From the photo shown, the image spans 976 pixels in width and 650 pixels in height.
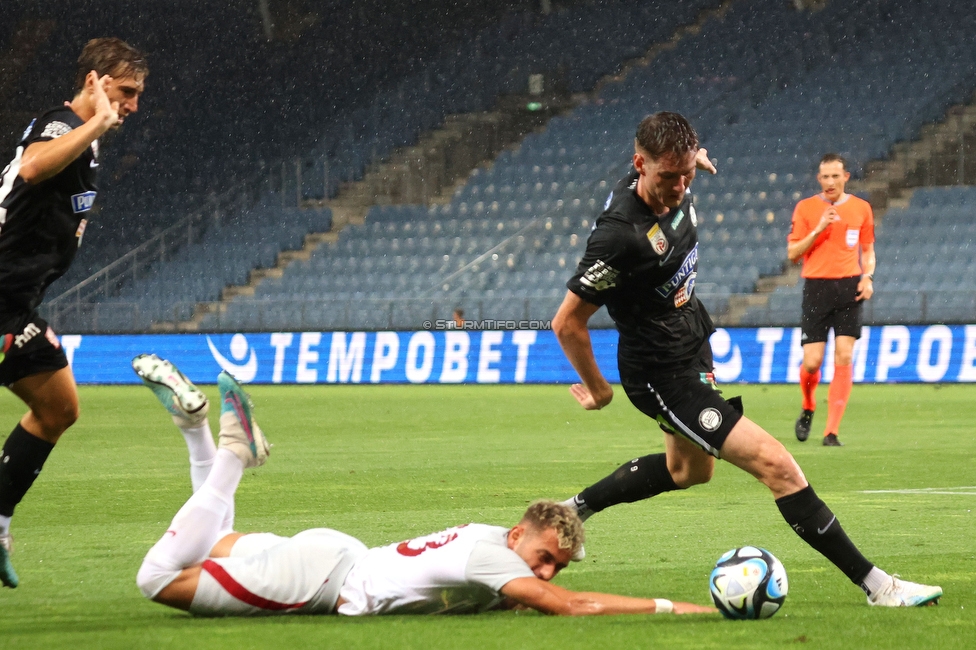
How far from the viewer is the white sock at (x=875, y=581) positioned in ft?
15.3

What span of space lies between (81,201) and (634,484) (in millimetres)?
2584

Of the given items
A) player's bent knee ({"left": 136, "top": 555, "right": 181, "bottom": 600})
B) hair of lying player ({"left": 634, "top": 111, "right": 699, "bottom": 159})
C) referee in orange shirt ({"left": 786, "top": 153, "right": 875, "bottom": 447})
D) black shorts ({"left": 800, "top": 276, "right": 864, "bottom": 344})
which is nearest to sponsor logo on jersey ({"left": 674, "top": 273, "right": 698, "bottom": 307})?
hair of lying player ({"left": 634, "top": 111, "right": 699, "bottom": 159})

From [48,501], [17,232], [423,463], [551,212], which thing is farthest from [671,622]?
[551,212]

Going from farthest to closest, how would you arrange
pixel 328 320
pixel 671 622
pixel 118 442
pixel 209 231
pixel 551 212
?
pixel 209 231 → pixel 551 212 → pixel 328 320 → pixel 118 442 → pixel 671 622

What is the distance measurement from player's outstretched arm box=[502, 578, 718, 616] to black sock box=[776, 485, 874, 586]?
2.12ft

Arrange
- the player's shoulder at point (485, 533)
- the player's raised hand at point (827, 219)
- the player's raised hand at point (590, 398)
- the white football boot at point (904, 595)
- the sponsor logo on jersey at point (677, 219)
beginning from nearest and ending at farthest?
Answer: the player's shoulder at point (485, 533) < the white football boot at point (904, 595) < the sponsor logo on jersey at point (677, 219) < the player's raised hand at point (590, 398) < the player's raised hand at point (827, 219)

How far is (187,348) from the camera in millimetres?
22078

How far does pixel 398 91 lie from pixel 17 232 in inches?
1117

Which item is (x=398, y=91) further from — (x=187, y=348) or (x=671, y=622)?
(x=671, y=622)

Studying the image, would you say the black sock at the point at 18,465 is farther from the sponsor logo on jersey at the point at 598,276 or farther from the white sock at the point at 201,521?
the sponsor logo on jersey at the point at 598,276

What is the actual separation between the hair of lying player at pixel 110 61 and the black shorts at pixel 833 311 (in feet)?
23.7

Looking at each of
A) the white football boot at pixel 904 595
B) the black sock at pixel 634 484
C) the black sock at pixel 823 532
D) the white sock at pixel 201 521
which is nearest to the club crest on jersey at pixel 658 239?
the black sock at pixel 823 532

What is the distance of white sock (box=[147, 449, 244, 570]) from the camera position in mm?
4535

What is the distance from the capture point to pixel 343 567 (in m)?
4.63
